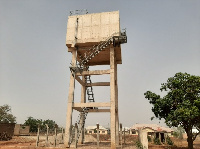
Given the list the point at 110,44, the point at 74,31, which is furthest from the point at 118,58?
the point at 74,31

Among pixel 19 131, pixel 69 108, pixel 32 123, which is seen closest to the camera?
pixel 69 108

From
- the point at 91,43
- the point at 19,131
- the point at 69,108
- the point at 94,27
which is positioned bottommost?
the point at 19,131

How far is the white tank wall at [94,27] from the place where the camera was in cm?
1963

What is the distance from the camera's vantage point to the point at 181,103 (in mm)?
19594

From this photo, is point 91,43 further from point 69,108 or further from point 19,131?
point 19,131

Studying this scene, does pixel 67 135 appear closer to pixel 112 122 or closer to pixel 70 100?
pixel 70 100

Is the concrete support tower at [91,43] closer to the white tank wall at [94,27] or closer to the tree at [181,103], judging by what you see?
the white tank wall at [94,27]

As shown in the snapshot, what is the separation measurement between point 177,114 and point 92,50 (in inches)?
444

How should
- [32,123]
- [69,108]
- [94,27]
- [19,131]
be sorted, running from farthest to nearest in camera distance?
[32,123] → [19,131] → [94,27] → [69,108]

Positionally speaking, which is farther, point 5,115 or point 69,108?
point 5,115

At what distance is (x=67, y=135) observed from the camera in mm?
17484

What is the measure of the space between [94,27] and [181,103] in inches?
494

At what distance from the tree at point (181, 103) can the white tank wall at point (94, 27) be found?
886cm

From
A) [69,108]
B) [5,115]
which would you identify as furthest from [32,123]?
[69,108]
